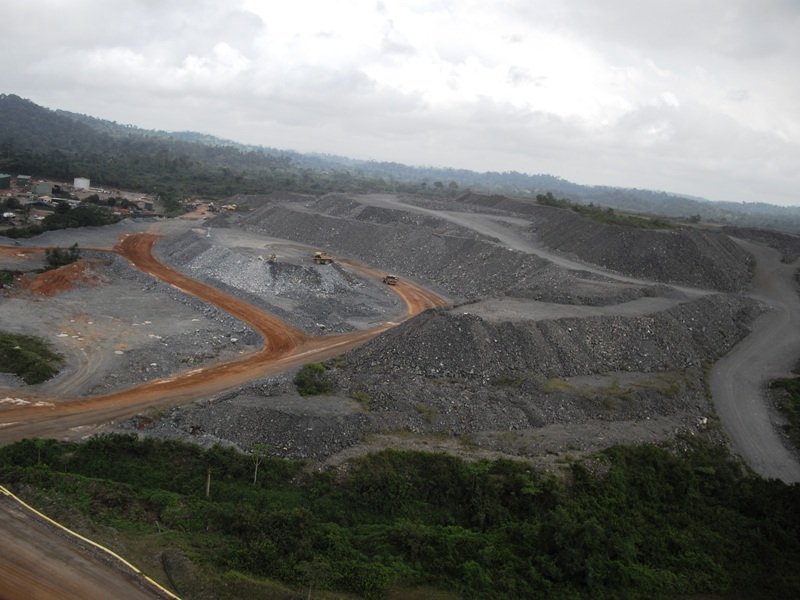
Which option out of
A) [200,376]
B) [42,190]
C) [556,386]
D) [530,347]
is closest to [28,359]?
[200,376]

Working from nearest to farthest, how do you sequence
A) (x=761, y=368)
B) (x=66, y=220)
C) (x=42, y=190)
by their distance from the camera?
(x=761, y=368) → (x=66, y=220) → (x=42, y=190)

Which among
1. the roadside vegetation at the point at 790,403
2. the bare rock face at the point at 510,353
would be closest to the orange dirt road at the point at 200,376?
the bare rock face at the point at 510,353

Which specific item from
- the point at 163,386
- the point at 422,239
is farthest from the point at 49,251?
the point at 422,239

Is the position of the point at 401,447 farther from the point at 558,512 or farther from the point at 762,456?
the point at 762,456

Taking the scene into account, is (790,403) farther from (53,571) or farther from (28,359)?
(28,359)

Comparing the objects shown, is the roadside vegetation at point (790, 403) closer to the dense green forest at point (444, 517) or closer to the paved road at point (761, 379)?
the paved road at point (761, 379)

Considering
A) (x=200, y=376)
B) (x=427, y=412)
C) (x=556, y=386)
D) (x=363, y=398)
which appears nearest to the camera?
(x=427, y=412)
